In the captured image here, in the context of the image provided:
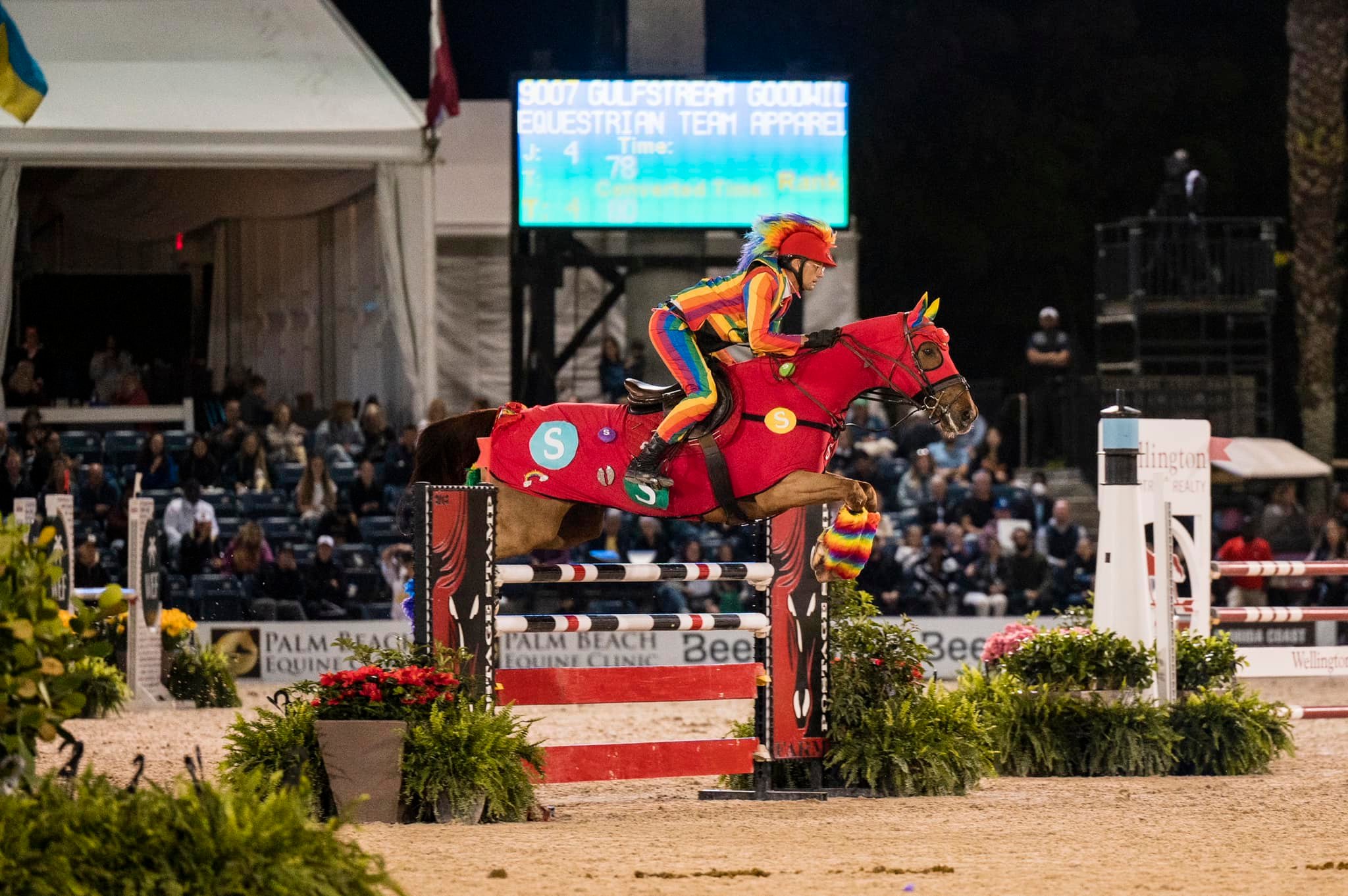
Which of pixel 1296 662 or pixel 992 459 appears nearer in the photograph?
pixel 1296 662

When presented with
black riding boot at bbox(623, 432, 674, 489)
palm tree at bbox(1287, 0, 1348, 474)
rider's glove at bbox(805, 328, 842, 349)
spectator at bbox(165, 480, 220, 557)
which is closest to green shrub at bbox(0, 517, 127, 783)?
black riding boot at bbox(623, 432, 674, 489)

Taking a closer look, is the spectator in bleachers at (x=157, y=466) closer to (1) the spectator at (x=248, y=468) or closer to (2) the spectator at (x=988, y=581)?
(1) the spectator at (x=248, y=468)

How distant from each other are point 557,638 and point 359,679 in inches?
336

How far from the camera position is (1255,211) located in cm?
2597

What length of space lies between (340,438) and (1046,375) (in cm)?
670

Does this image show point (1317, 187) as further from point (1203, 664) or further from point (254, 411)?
point (1203, 664)

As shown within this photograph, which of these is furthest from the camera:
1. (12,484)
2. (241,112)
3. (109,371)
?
(109,371)

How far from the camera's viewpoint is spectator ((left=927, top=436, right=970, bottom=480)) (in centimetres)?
1694

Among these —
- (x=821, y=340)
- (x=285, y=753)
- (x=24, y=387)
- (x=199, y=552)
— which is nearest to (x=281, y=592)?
(x=199, y=552)

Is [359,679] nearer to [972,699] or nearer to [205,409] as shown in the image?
[972,699]

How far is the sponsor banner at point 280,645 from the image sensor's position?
1427cm

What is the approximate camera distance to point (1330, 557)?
1547 centimetres

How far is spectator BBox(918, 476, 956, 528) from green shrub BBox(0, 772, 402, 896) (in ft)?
39.4

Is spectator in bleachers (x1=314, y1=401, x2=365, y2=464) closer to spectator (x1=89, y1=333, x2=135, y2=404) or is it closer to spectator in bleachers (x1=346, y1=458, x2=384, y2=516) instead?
spectator in bleachers (x1=346, y1=458, x2=384, y2=516)
